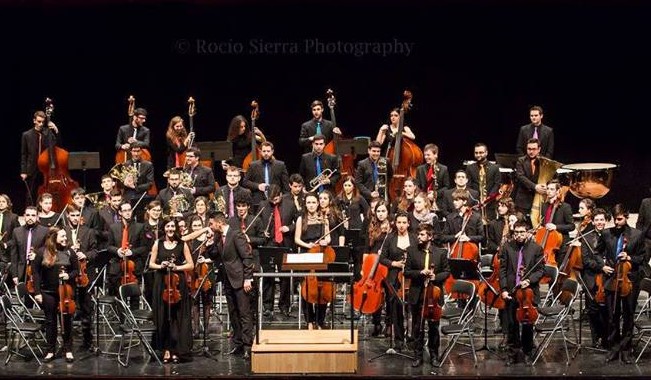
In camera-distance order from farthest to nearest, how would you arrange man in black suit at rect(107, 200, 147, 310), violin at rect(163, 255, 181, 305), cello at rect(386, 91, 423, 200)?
1. cello at rect(386, 91, 423, 200)
2. man in black suit at rect(107, 200, 147, 310)
3. violin at rect(163, 255, 181, 305)

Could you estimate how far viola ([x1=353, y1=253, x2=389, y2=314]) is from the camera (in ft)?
39.8

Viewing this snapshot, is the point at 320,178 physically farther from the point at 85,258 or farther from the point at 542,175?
the point at 85,258

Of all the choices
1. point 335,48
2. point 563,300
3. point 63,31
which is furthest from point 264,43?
point 563,300

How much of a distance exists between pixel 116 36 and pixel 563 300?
23.4ft

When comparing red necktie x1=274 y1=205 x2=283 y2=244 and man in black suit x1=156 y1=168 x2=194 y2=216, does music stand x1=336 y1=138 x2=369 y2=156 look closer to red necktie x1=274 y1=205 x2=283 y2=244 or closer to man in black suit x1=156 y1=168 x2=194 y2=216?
red necktie x1=274 y1=205 x2=283 y2=244

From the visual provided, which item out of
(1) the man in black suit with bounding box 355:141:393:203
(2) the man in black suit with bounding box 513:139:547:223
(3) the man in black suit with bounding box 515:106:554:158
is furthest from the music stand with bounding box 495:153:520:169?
(1) the man in black suit with bounding box 355:141:393:203

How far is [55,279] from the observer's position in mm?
11766

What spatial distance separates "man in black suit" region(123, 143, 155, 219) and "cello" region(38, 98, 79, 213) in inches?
32.9

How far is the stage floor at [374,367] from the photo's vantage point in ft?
37.7

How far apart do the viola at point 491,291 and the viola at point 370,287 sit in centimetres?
92

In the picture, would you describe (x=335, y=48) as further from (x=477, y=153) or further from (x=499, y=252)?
(x=499, y=252)

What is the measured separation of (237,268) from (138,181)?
103 inches

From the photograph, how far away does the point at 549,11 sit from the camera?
16.2 metres

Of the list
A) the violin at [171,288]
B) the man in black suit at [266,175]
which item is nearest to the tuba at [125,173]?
the man in black suit at [266,175]
